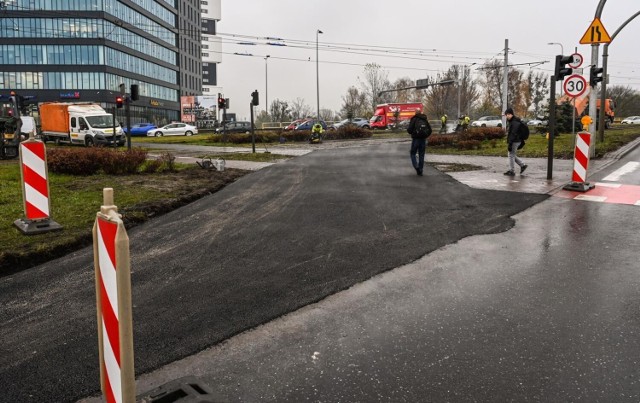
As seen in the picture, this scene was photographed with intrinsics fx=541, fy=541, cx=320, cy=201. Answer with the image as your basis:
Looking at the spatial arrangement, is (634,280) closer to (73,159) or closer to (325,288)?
(325,288)

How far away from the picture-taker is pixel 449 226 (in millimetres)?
7992

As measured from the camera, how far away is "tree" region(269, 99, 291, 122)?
87.3 m

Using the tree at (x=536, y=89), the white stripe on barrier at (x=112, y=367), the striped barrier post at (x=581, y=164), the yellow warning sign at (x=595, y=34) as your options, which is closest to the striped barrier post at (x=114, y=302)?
the white stripe on barrier at (x=112, y=367)

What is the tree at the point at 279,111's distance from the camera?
8729 centimetres

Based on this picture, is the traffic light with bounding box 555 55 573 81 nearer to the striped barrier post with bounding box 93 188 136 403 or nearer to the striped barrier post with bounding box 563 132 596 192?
the striped barrier post with bounding box 563 132 596 192

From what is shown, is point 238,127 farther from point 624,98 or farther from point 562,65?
point 624,98

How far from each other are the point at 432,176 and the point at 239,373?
11.3 meters

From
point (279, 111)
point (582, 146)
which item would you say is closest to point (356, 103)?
point (279, 111)

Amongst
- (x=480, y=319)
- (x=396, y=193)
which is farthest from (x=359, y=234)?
(x=396, y=193)

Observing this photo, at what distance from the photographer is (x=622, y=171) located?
14797 mm

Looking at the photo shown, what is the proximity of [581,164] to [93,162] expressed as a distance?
12.1 metres

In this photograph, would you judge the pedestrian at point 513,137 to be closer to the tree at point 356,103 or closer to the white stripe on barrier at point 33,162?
the white stripe on barrier at point 33,162

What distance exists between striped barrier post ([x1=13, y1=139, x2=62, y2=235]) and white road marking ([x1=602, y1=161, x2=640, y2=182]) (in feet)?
40.1

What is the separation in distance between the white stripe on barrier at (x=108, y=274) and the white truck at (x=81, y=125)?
108ft
